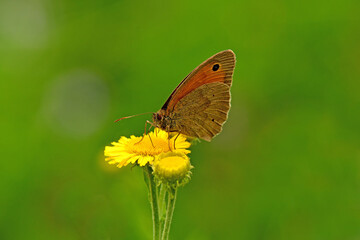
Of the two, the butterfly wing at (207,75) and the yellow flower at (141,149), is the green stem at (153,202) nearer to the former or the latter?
the yellow flower at (141,149)

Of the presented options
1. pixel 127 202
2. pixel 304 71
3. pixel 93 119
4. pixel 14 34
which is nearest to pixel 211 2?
pixel 304 71

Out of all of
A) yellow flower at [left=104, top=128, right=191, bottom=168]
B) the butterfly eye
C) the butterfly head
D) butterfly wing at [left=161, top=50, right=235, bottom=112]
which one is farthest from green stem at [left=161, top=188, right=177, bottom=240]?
the butterfly eye

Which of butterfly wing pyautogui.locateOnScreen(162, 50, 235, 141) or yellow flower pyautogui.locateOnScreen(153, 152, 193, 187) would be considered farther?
butterfly wing pyautogui.locateOnScreen(162, 50, 235, 141)

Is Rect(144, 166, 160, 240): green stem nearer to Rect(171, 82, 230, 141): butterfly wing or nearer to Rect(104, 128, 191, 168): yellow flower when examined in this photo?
Rect(104, 128, 191, 168): yellow flower

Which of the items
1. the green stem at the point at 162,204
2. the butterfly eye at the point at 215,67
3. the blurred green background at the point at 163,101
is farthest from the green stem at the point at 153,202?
the butterfly eye at the point at 215,67

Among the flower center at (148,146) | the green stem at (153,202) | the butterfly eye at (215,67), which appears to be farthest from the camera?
the butterfly eye at (215,67)

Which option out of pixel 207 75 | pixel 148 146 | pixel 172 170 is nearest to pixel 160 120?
pixel 148 146

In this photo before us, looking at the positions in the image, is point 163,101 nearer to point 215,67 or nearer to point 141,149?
point 215,67
